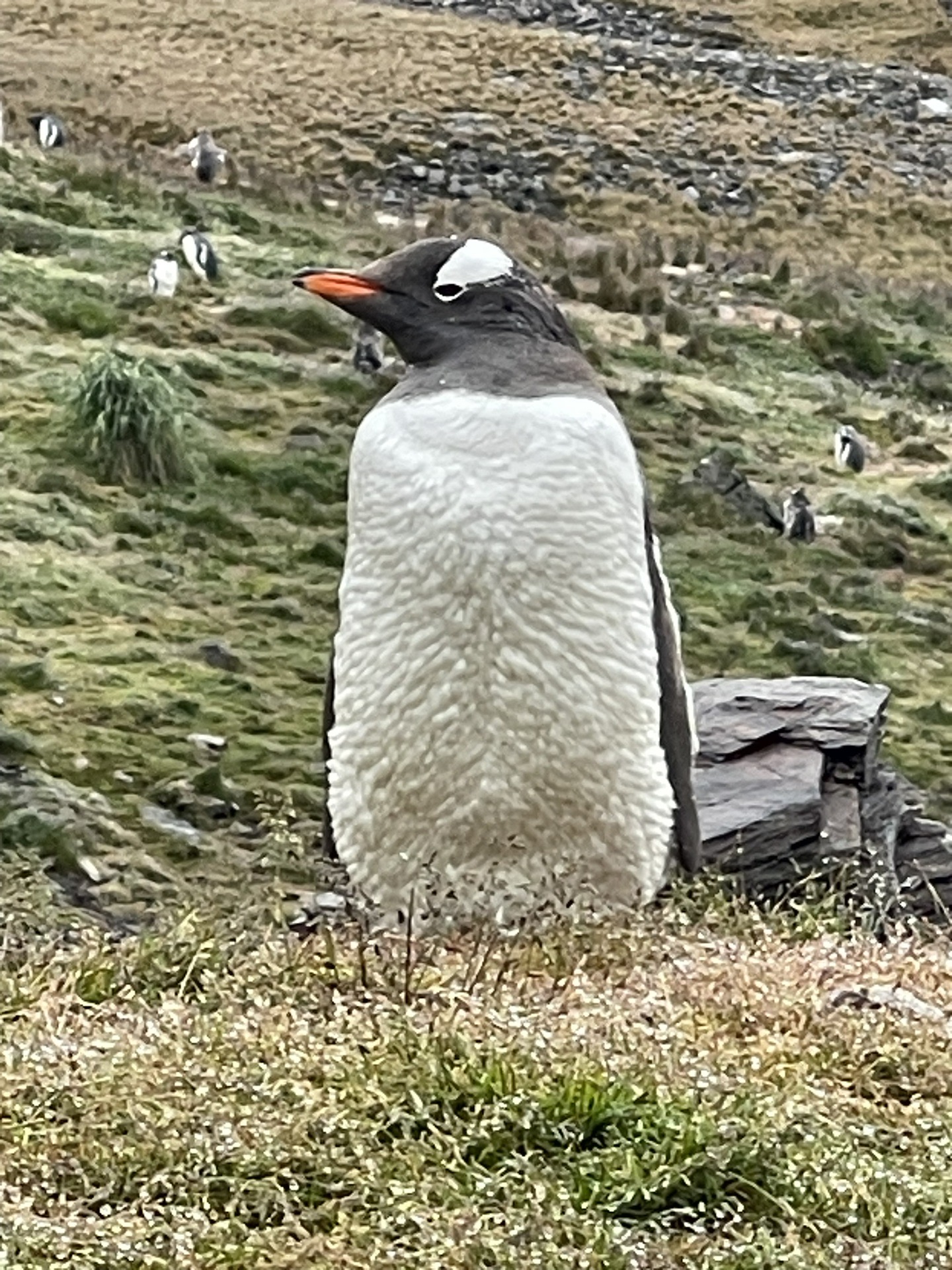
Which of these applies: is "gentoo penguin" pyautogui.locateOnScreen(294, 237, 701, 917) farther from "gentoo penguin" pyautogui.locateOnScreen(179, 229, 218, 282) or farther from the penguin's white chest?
"gentoo penguin" pyautogui.locateOnScreen(179, 229, 218, 282)

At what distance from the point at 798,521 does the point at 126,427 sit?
592 centimetres

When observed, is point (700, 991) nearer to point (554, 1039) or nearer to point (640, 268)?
point (554, 1039)

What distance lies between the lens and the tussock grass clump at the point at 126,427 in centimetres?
1761

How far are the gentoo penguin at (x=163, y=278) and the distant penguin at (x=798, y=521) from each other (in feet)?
18.6

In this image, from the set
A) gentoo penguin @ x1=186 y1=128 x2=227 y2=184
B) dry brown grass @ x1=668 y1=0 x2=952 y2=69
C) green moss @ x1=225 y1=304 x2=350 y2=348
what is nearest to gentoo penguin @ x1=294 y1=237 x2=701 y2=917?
green moss @ x1=225 y1=304 x2=350 y2=348

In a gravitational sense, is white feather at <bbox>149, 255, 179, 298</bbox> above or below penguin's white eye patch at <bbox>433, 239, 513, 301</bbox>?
below

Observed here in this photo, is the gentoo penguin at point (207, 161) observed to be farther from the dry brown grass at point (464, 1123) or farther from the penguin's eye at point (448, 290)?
the dry brown grass at point (464, 1123)

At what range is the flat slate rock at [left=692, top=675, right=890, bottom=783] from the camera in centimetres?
1137

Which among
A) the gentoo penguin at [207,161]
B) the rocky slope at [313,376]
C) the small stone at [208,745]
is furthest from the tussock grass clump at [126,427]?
the gentoo penguin at [207,161]

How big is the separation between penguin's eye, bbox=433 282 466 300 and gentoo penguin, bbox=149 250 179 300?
1472 centimetres

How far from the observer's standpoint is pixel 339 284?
7.29 meters

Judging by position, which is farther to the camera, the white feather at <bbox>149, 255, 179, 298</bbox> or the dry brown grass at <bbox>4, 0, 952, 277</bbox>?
the dry brown grass at <bbox>4, 0, 952, 277</bbox>

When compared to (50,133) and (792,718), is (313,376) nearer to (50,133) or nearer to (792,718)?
(792,718)

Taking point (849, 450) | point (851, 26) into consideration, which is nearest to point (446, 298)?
point (849, 450)
